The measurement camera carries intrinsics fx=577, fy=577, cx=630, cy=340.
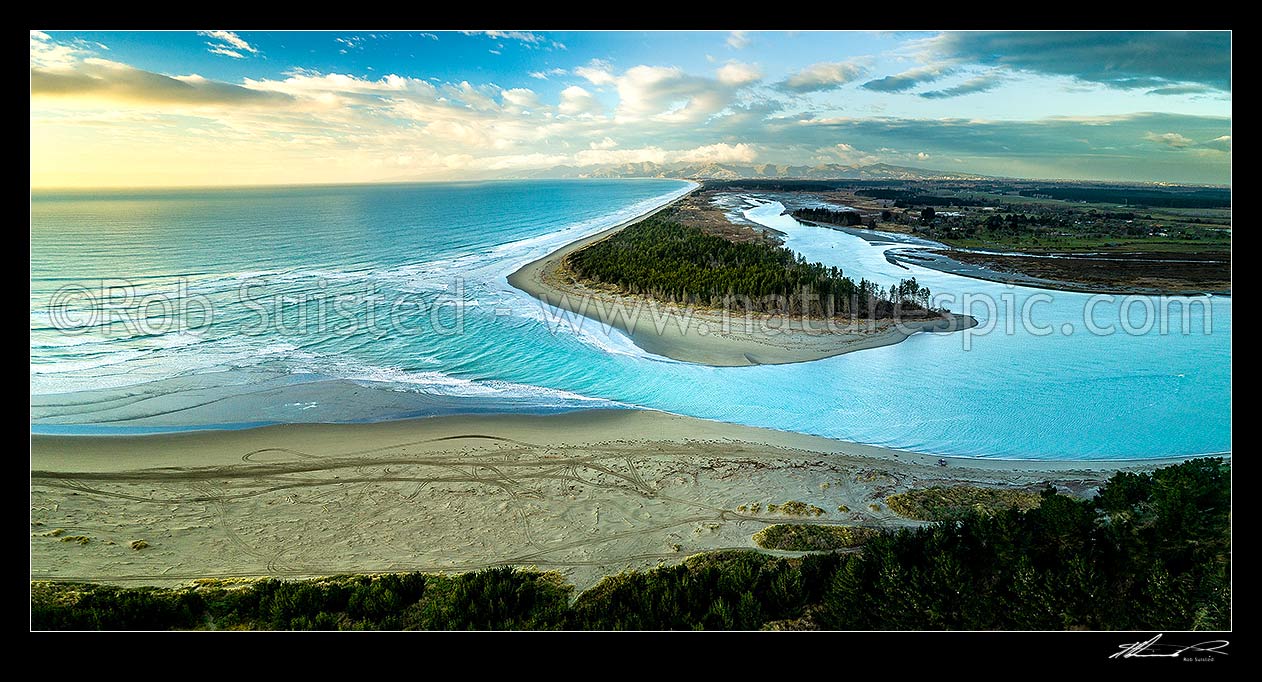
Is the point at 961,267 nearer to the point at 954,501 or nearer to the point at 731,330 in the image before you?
the point at 731,330

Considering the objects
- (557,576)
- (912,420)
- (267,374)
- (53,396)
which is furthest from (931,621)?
(53,396)

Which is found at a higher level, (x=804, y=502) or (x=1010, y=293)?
(x=1010, y=293)

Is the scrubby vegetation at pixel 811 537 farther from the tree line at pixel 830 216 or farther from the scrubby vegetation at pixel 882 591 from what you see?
the tree line at pixel 830 216
